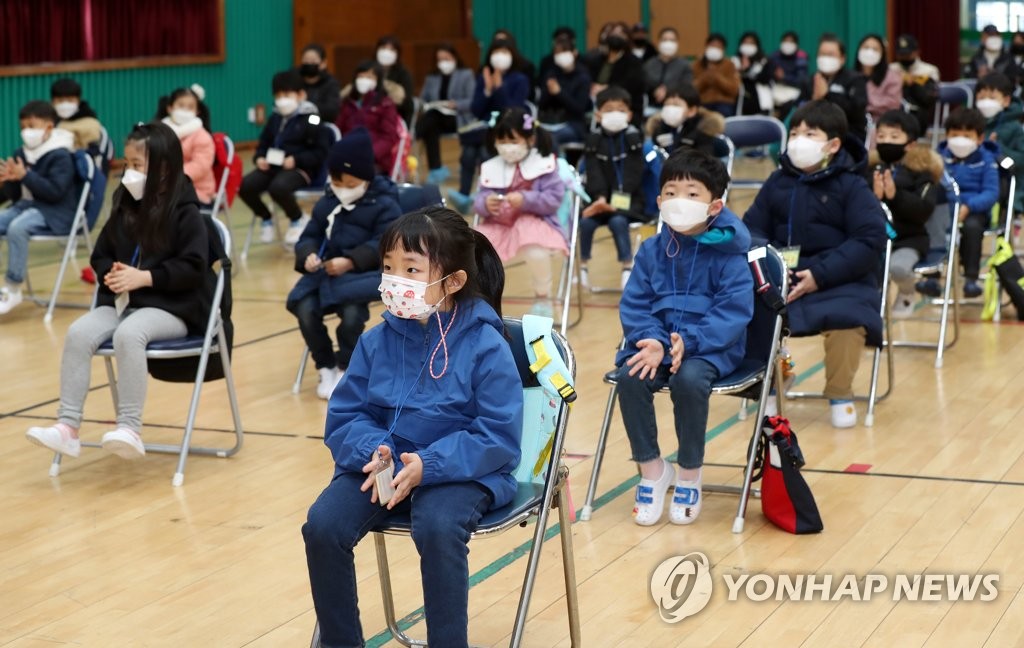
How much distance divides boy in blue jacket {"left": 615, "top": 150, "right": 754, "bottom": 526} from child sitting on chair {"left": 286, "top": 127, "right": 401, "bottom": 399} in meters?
1.77

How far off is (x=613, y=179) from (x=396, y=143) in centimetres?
310

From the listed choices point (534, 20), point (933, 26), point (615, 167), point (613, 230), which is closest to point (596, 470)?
point (613, 230)

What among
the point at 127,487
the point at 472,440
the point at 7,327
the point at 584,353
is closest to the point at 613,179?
the point at 584,353

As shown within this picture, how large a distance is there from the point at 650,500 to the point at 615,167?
414cm

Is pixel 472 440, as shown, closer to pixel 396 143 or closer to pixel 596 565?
pixel 596 565

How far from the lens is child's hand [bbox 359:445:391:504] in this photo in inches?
124

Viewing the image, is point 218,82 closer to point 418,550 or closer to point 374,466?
point 374,466

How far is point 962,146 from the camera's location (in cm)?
751

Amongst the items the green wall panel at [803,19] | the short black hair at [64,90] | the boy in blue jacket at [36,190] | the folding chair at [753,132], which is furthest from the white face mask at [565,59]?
the green wall panel at [803,19]

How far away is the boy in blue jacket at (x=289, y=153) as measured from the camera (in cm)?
980

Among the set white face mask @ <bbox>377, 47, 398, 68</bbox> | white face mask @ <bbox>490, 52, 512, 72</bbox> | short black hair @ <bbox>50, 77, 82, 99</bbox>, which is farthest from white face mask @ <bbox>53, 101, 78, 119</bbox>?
white face mask @ <bbox>377, 47, 398, 68</bbox>

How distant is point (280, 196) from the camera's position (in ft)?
32.1

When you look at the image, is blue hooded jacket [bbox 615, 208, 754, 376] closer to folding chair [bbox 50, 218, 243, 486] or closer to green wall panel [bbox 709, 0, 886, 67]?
folding chair [bbox 50, 218, 243, 486]

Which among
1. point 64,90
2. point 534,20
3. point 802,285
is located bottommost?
point 802,285
